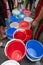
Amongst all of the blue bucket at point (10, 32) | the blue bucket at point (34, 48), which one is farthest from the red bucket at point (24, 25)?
the blue bucket at point (34, 48)

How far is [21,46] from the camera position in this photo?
161cm

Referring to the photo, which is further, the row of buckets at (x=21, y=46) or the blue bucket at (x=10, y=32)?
the blue bucket at (x=10, y=32)

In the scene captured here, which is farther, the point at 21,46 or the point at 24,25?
the point at 24,25

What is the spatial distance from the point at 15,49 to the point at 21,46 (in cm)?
10

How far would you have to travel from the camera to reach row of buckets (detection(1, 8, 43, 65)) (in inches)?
59.2

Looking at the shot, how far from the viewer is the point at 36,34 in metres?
1.71

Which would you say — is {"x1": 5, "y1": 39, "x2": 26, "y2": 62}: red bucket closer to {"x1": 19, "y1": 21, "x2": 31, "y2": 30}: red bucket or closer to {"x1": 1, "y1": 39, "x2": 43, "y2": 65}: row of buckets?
{"x1": 1, "y1": 39, "x2": 43, "y2": 65}: row of buckets

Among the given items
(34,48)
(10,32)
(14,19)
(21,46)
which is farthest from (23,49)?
(14,19)

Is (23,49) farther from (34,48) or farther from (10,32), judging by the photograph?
(10,32)

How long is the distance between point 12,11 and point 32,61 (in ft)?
3.62

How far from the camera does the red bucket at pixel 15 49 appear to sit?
1.58 m

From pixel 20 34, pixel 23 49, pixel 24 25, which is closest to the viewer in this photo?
pixel 23 49

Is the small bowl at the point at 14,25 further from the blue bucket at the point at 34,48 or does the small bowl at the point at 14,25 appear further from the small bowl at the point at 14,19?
the blue bucket at the point at 34,48

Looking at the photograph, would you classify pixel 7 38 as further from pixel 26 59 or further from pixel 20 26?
pixel 26 59
